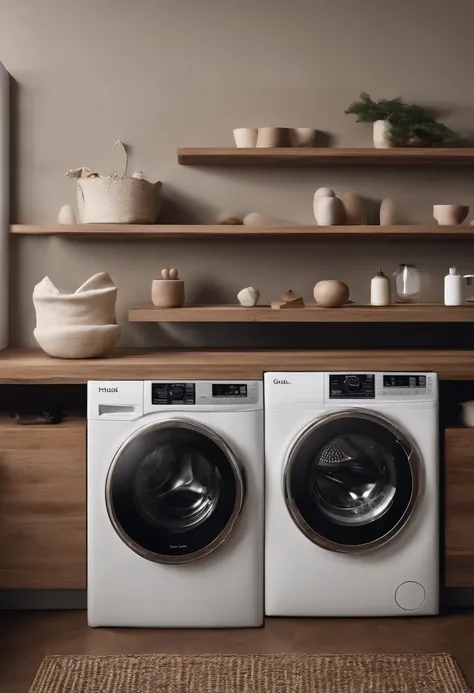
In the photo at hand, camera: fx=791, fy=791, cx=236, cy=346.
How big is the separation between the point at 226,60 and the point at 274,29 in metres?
0.25

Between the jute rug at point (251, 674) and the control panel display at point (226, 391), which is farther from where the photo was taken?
the control panel display at point (226, 391)

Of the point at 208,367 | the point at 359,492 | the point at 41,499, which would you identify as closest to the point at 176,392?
the point at 208,367

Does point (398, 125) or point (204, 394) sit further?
point (398, 125)

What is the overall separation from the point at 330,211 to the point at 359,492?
1194 mm

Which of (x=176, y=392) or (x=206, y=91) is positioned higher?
(x=206, y=91)

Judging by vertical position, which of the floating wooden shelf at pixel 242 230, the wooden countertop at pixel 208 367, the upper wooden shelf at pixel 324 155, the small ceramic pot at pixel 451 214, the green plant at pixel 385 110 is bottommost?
the wooden countertop at pixel 208 367

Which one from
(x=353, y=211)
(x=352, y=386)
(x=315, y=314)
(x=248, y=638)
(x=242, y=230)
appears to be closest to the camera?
(x=248, y=638)

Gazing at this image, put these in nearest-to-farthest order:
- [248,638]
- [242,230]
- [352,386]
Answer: [248,638] → [352,386] → [242,230]

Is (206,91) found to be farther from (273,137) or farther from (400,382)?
(400,382)

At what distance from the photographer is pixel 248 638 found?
8.86ft

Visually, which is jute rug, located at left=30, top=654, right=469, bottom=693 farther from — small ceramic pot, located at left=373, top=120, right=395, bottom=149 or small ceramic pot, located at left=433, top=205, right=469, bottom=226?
small ceramic pot, located at left=373, top=120, right=395, bottom=149

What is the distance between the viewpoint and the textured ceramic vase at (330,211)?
331cm

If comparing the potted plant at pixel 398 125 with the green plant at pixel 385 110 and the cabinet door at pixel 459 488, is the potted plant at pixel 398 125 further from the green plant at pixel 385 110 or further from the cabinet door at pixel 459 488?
Result: the cabinet door at pixel 459 488

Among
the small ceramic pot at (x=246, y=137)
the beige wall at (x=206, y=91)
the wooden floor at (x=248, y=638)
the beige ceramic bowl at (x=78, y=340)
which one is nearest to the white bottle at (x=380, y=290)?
the beige wall at (x=206, y=91)
